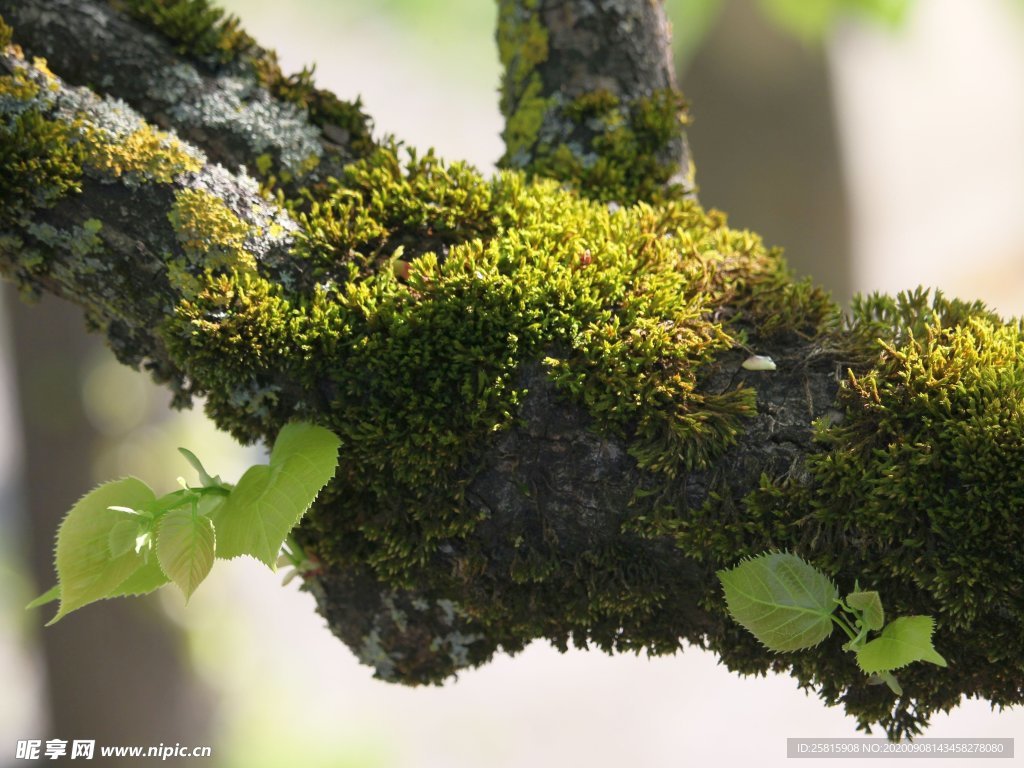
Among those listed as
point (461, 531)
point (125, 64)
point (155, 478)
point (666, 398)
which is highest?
point (155, 478)

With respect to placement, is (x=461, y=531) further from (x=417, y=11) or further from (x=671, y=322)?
(x=417, y=11)

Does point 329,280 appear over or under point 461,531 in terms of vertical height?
over

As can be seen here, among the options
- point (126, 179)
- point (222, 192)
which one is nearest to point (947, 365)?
point (222, 192)

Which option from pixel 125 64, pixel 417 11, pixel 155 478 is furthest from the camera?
pixel 417 11

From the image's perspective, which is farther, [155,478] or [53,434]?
[155,478]

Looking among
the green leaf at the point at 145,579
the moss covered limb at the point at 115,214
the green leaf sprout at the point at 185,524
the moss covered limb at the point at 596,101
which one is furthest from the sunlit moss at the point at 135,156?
the moss covered limb at the point at 596,101

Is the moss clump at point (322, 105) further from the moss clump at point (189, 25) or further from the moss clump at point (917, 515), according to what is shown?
the moss clump at point (917, 515)

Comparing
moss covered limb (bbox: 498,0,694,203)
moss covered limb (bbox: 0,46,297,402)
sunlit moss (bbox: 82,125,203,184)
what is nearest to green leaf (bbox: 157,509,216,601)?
moss covered limb (bbox: 0,46,297,402)
